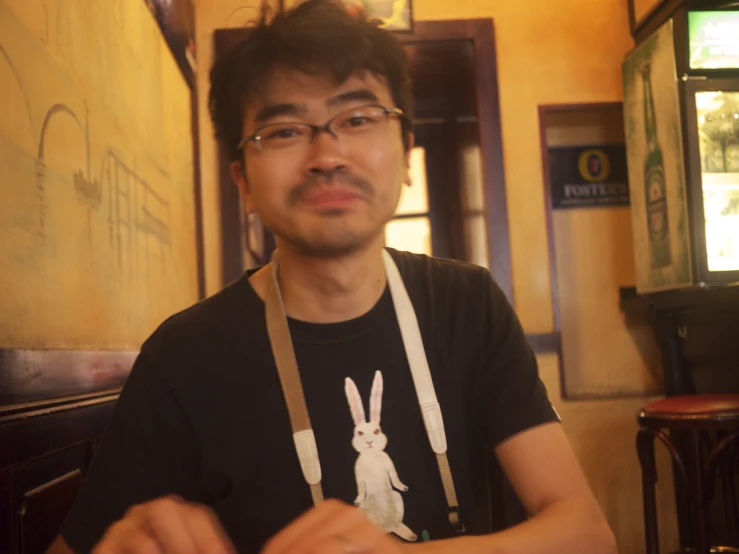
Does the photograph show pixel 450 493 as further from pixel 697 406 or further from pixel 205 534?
pixel 697 406

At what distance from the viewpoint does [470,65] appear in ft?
12.5

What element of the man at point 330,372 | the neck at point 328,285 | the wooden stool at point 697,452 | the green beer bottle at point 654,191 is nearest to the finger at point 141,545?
the man at point 330,372

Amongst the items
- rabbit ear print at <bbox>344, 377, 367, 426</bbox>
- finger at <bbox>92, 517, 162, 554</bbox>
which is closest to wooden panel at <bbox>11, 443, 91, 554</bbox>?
finger at <bbox>92, 517, 162, 554</bbox>

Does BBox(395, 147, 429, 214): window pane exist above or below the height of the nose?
above

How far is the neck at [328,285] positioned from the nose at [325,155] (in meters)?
0.16

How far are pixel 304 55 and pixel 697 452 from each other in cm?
183

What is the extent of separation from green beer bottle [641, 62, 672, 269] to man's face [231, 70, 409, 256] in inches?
89.1

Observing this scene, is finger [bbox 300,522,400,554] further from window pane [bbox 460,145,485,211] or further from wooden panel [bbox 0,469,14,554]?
window pane [bbox 460,145,485,211]

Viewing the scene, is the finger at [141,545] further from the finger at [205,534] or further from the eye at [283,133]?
the eye at [283,133]

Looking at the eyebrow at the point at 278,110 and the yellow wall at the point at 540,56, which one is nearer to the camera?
the eyebrow at the point at 278,110

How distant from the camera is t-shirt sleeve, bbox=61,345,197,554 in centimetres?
103

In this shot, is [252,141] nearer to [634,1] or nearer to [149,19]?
[149,19]

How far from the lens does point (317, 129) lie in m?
1.21

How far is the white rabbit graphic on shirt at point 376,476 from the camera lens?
1.08 meters
